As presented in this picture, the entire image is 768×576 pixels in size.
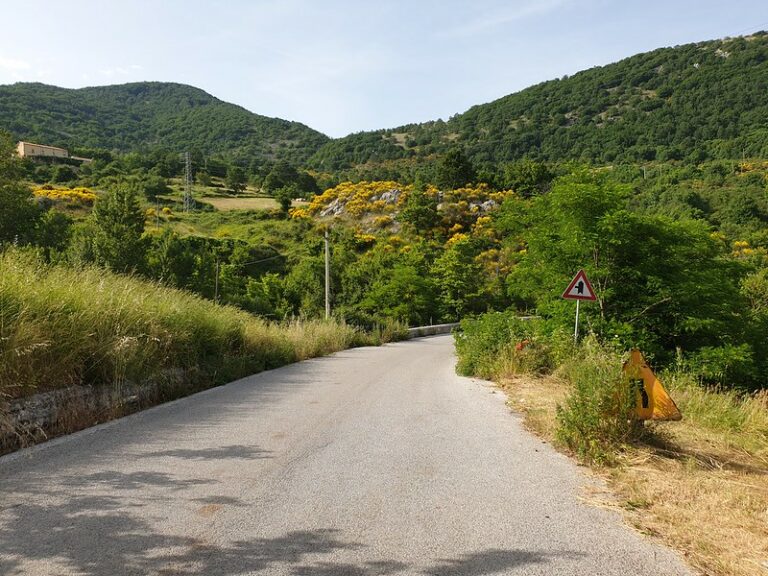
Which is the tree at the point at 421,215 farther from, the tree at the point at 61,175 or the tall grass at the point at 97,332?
the tall grass at the point at 97,332

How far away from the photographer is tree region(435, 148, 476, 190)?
306ft

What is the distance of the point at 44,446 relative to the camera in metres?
5.19

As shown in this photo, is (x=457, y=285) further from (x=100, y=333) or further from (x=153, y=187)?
(x=153, y=187)

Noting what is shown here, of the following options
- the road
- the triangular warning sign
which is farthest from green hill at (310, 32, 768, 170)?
the road

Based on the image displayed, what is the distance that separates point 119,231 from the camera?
43.4m

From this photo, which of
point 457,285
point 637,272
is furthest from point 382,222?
point 637,272

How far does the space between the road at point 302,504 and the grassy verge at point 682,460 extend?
286 mm

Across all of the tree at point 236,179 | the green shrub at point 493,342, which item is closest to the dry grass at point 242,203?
the tree at point 236,179

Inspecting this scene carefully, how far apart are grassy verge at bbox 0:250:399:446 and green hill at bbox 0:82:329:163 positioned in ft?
505

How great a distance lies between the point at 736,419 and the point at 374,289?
40.3 metres

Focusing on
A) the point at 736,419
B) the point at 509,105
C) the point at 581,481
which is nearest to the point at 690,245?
the point at 736,419

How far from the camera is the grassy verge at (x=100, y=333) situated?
5.86 meters

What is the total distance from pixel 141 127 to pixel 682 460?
205497 mm

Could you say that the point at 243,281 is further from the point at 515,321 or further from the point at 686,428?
the point at 686,428
